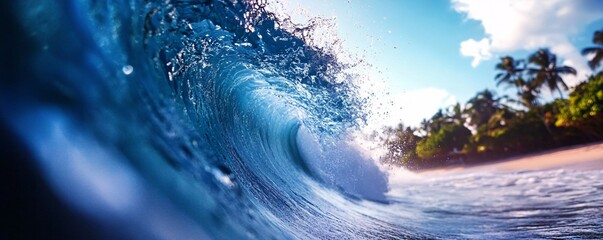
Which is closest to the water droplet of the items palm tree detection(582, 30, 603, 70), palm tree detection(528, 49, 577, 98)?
palm tree detection(582, 30, 603, 70)

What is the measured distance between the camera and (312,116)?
28.2 ft

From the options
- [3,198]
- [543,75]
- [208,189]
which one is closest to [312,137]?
[208,189]

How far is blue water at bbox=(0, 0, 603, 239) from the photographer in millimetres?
1467

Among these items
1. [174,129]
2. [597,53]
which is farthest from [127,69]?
[597,53]

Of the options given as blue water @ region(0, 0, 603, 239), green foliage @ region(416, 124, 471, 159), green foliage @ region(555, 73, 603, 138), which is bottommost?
blue water @ region(0, 0, 603, 239)

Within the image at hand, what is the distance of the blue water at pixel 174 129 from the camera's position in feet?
4.81

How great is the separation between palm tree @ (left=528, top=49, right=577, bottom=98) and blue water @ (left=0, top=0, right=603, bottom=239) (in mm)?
28068

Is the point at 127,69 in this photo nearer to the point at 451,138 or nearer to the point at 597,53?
the point at 597,53

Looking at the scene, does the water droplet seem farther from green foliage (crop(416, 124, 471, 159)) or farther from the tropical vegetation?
green foliage (crop(416, 124, 471, 159))

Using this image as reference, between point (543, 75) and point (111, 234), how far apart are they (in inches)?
1420

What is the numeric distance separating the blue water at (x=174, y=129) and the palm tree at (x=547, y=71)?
92.1ft

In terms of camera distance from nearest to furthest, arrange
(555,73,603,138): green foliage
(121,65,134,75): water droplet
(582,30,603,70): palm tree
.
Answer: (121,65,134,75): water droplet, (555,73,603,138): green foliage, (582,30,603,70): palm tree

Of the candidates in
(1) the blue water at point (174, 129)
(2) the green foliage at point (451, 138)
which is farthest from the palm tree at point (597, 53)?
(1) the blue water at point (174, 129)

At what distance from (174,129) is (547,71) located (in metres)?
35.3
